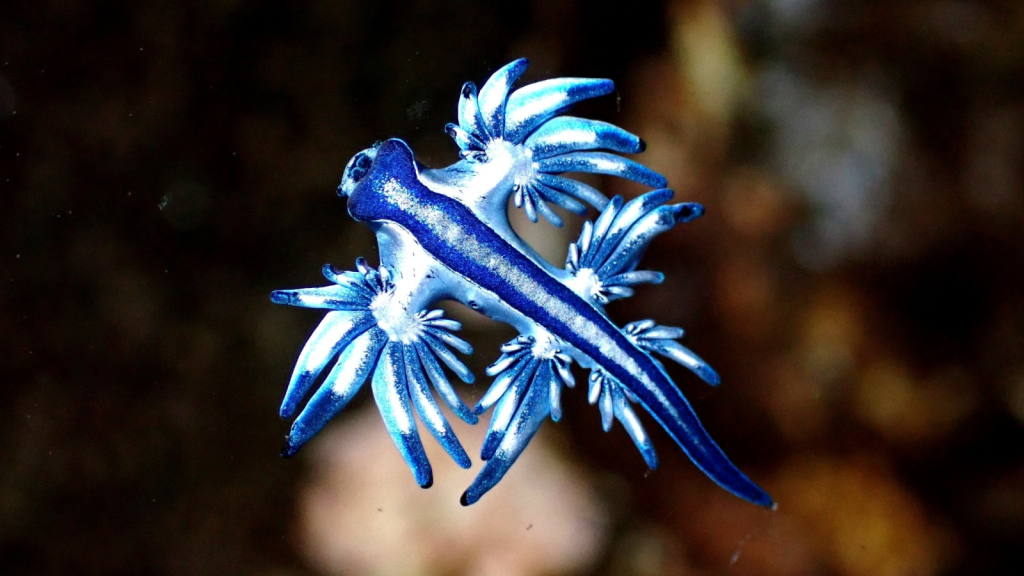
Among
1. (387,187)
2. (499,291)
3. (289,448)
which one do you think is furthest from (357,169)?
(289,448)

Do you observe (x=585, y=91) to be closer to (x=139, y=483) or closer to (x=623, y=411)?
(x=623, y=411)

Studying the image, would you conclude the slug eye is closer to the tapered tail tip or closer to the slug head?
the slug head

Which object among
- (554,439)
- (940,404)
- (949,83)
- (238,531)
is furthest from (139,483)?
(949,83)

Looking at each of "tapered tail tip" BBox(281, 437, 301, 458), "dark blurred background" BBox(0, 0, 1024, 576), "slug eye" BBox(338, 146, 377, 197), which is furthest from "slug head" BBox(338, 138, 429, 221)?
"tapered tail tip" BBox(281, 437, 301, 458)

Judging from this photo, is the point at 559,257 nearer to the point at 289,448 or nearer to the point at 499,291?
the point at 499,291

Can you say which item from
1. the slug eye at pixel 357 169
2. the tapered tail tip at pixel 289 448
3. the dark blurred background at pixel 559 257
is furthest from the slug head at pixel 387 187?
the tapered tail tip at pixel 289 448

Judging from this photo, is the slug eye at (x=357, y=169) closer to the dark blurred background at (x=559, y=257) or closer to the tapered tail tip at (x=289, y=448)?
the dark blurred background at (x=559, y=257)
